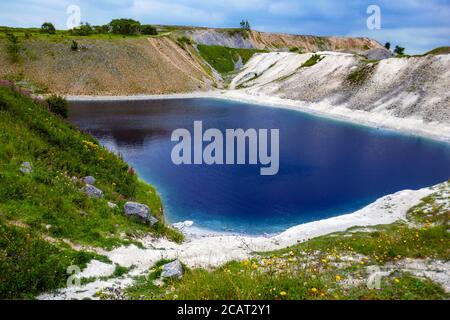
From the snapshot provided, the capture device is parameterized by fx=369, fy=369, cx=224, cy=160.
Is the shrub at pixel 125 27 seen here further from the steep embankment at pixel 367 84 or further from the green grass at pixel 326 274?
the green grass at pixel 326 274

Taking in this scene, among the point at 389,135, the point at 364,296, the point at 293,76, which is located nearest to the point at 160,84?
the point at 293,76

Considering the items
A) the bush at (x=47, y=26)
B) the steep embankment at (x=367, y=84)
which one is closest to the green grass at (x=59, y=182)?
the steep embankment at (x=367, y=84)

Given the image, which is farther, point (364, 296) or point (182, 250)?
point (182, 250)

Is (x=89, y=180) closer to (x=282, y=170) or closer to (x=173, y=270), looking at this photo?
(x=173, y=270)

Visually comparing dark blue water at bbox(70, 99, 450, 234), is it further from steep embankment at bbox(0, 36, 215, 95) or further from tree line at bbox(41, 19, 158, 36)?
tree line at bbox(41, 19, 158, 36)

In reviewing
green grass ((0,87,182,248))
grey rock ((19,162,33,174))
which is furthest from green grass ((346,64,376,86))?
grey rock ((19,162,33,174))

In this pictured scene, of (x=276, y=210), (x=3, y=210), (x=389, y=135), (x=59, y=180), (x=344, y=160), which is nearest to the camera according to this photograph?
(x=3, y=210)
